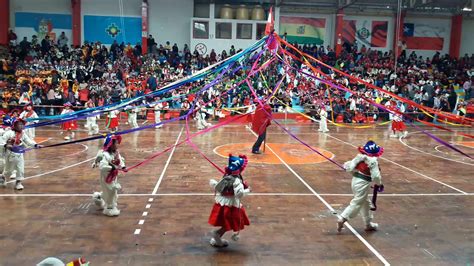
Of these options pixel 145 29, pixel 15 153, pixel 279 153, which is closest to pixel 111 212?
pixel 15 153

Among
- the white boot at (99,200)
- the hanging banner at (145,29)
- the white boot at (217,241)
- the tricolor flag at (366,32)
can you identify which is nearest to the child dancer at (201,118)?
the white boot at (99,200)

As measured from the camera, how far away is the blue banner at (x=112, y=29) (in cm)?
2914

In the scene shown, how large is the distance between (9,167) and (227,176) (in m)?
5.65

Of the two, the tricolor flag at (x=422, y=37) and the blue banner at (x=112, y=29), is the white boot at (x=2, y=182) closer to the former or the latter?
the blue banner at (x=112, y=29)

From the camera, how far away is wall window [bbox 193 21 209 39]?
29453 millimetres

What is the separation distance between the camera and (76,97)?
2311 cm

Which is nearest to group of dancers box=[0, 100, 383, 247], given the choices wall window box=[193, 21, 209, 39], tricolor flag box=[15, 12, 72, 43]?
wall window box=[193, 21, 209, 39]

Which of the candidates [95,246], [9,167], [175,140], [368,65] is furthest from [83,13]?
[95,246]

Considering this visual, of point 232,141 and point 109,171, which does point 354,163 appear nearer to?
point 109,171

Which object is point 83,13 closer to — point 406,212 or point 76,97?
point 76,97

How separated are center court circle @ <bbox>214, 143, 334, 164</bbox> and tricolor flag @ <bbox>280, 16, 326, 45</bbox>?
17012 mm

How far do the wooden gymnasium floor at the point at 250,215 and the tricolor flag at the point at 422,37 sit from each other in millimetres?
21023

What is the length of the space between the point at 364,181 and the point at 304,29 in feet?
84.3

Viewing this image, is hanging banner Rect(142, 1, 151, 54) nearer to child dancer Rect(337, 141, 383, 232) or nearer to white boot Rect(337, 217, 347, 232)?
A: child dancer Rect(337, 141, 383, 232)
